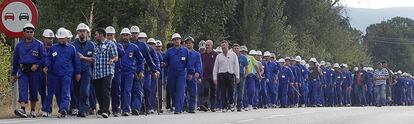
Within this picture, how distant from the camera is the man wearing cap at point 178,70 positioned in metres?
18.9

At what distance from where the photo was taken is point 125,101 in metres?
17.1

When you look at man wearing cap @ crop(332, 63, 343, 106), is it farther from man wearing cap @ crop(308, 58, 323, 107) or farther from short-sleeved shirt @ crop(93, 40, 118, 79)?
short-sleeved shirt @ crop(93, 40, 118, 79)

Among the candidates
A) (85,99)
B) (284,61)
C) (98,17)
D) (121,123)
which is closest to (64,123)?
(121,123)

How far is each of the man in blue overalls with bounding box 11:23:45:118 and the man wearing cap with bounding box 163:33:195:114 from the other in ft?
12.2

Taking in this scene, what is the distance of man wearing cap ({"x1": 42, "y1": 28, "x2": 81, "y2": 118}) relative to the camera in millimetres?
16188

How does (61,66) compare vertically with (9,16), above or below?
below

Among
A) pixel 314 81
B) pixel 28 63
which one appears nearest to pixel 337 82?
pixel 314 81

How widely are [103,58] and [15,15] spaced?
205cm

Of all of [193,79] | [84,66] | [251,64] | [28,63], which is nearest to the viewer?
[28,63]

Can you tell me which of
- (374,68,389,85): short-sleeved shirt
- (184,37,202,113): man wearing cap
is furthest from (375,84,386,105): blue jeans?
(184,37,202,113): man wearing cap

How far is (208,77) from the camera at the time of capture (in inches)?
845

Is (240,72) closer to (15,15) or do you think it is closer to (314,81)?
(15,15)

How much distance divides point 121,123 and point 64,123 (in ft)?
3.14

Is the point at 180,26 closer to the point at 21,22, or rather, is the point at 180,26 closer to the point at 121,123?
the point at 21,22
